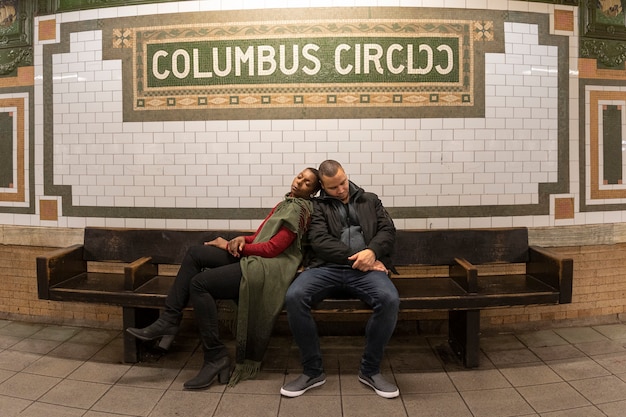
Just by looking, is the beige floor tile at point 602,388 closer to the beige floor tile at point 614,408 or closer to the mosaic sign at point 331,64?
the beige floor tile at point 614,408

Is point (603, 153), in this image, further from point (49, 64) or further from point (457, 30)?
point (49, 64)

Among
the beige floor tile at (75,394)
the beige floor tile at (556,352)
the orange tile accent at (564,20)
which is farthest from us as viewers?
the orange tile accent at (564,20)

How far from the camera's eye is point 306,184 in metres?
2.91

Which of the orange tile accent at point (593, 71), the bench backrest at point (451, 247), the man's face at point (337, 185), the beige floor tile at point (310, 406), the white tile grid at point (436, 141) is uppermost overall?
the orange tile accent at point (593, 71)

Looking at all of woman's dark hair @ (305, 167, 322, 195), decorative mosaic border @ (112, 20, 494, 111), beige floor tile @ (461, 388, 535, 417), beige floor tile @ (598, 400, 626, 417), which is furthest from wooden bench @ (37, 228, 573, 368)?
decorative mosaic border @ (112, 20, 494, 111)

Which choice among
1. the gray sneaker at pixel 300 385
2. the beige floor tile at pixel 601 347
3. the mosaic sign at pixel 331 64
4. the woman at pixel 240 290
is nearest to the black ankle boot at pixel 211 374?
the woman at pixel 240 290

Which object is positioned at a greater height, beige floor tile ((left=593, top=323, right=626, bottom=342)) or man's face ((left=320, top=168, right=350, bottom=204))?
man's face ((left=320, top=168, right=350, bottom=204))

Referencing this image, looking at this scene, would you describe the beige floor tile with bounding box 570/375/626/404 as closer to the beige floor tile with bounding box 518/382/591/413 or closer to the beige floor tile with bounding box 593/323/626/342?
the beige floor tile with bounding box 518/382/591/413

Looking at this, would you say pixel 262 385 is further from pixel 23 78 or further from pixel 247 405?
pixel 23 78

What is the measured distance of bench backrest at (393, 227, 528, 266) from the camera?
10.8 ft

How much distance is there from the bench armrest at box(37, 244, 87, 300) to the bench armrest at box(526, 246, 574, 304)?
371cm

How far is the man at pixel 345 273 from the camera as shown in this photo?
8.36 feet

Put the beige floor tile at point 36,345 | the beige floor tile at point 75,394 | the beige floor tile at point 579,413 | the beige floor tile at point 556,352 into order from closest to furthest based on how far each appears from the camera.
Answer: the beige floor tile at point 579,413
the beige floor tile at point 75,394
the beige floor tile at point 556,352
the beige floor tile at point 36,345

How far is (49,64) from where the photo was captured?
A: 3680mm
